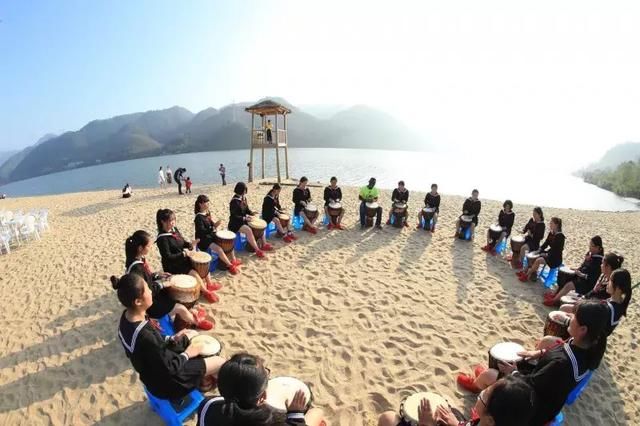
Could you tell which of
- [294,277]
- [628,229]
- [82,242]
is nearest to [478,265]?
[294,277]

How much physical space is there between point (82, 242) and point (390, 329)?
905 cm

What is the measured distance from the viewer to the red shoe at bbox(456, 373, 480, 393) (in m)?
3.57

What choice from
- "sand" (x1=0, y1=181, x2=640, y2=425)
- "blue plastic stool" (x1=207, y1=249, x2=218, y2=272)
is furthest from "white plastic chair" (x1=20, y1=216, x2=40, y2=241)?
"blue plastic stool" (x1=207, y1=249, x2=218, y2=272)

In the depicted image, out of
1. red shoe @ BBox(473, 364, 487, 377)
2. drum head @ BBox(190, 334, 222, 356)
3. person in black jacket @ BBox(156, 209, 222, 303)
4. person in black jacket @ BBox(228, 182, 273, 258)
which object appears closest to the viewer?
drum head @ BBox(190, 334, 222, 356)

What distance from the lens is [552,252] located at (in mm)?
6086

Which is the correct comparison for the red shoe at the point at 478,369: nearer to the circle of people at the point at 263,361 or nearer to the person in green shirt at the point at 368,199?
the circle of people at the point at 263,361

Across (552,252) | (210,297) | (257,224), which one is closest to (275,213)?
(257,224)

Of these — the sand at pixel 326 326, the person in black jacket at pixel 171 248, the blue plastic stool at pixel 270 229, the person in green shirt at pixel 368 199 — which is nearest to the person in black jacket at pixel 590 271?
the sand at pixel 326 326

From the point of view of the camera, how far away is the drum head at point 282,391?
2588 millimetres

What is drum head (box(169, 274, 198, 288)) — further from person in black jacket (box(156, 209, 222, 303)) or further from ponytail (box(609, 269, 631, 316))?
ponytail (box(609, 269, 631, 316))

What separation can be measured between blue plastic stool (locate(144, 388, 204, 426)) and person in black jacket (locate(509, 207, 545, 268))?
6906 mm

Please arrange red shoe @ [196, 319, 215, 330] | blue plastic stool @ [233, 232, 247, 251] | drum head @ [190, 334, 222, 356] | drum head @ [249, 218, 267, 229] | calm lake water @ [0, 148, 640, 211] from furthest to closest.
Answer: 1. calm lake water @ [0, 148, 640, 211]
2. blue plastic stool @ [233, 232, 247, 251]
3. drum head @ [249, 218, 267, 229]
4. red shoe @ [196, 319, 215, 330]
5. drum head @ [190, 334, 222, 356]

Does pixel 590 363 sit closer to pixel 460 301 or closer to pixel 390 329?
pixel 390 329

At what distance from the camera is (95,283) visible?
625 cm
